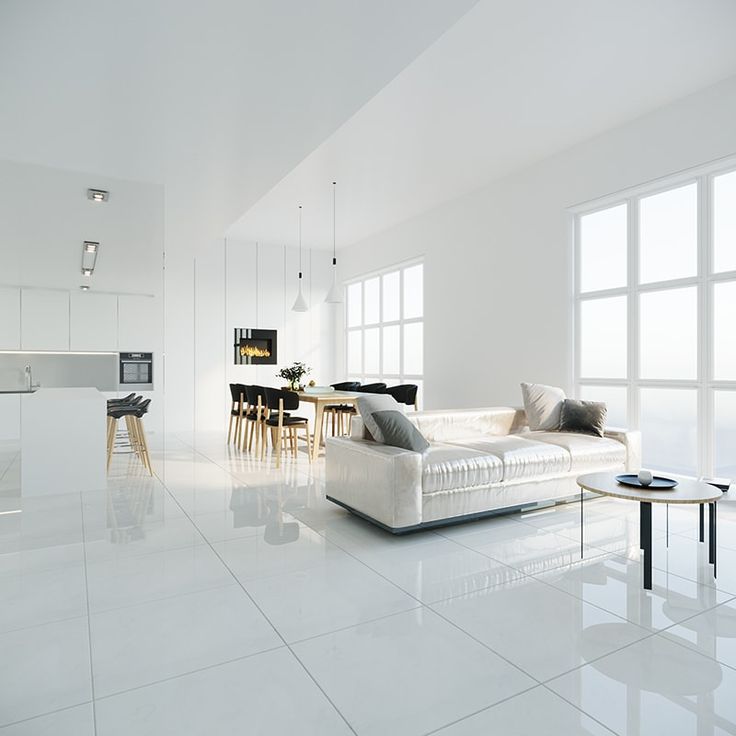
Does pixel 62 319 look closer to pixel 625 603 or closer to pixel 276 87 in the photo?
pixel 276 87

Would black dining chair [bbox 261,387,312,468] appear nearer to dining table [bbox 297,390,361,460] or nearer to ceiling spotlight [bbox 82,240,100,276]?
dining table [bbox 297,390,361,460]

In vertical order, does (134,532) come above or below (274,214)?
below

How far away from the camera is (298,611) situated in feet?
7.80

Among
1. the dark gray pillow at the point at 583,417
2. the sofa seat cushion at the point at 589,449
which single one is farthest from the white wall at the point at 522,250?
the sofa seat cushion at the point at 589,449

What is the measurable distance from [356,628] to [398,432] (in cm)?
162

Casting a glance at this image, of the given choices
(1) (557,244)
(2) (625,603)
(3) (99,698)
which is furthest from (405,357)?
(3) (99,698)

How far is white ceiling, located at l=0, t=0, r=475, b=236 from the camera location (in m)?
2.94

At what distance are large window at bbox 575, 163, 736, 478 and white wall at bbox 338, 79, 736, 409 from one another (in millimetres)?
215

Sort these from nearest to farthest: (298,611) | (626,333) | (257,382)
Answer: (298,611)
(626,333)
(257,382)

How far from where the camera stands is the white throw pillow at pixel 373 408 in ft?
12.5

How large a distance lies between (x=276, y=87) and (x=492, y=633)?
364 cm

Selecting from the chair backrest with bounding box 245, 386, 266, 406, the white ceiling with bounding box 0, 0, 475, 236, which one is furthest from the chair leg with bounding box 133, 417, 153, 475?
the white ceiling with bounding box 0, 0, 475, 236

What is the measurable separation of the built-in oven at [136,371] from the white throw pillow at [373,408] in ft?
16.6

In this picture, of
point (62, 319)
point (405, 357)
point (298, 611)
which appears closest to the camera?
point (298, 611)
